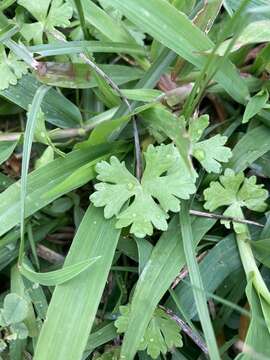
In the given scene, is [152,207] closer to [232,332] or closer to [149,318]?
→ [149,318]

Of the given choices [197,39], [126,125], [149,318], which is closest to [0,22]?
[126,125]

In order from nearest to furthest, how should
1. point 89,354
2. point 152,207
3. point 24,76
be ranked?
point 152,207 → point 89,354 → point 24,76

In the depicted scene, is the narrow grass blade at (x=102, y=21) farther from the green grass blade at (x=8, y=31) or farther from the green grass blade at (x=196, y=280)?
the green grass blade at (x=196, y=280)

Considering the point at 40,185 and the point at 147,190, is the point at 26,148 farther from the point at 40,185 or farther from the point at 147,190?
the point at 147,190

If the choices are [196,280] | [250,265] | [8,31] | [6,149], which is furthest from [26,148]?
[250,265]

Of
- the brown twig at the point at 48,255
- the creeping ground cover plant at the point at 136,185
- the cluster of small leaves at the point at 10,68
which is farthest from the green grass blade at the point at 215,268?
the cluster of small leaves at the point at 10,68

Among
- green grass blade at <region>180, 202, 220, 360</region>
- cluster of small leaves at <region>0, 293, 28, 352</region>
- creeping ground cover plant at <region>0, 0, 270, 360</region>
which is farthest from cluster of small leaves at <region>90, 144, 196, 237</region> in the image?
cluster of small leaves at <region>0, 293, 28, 352</region>

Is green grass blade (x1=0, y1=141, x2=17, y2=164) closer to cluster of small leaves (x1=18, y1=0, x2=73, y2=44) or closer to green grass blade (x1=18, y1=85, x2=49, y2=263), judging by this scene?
green grass blade (x1=18, y1=85, x2=49, y2=263)
